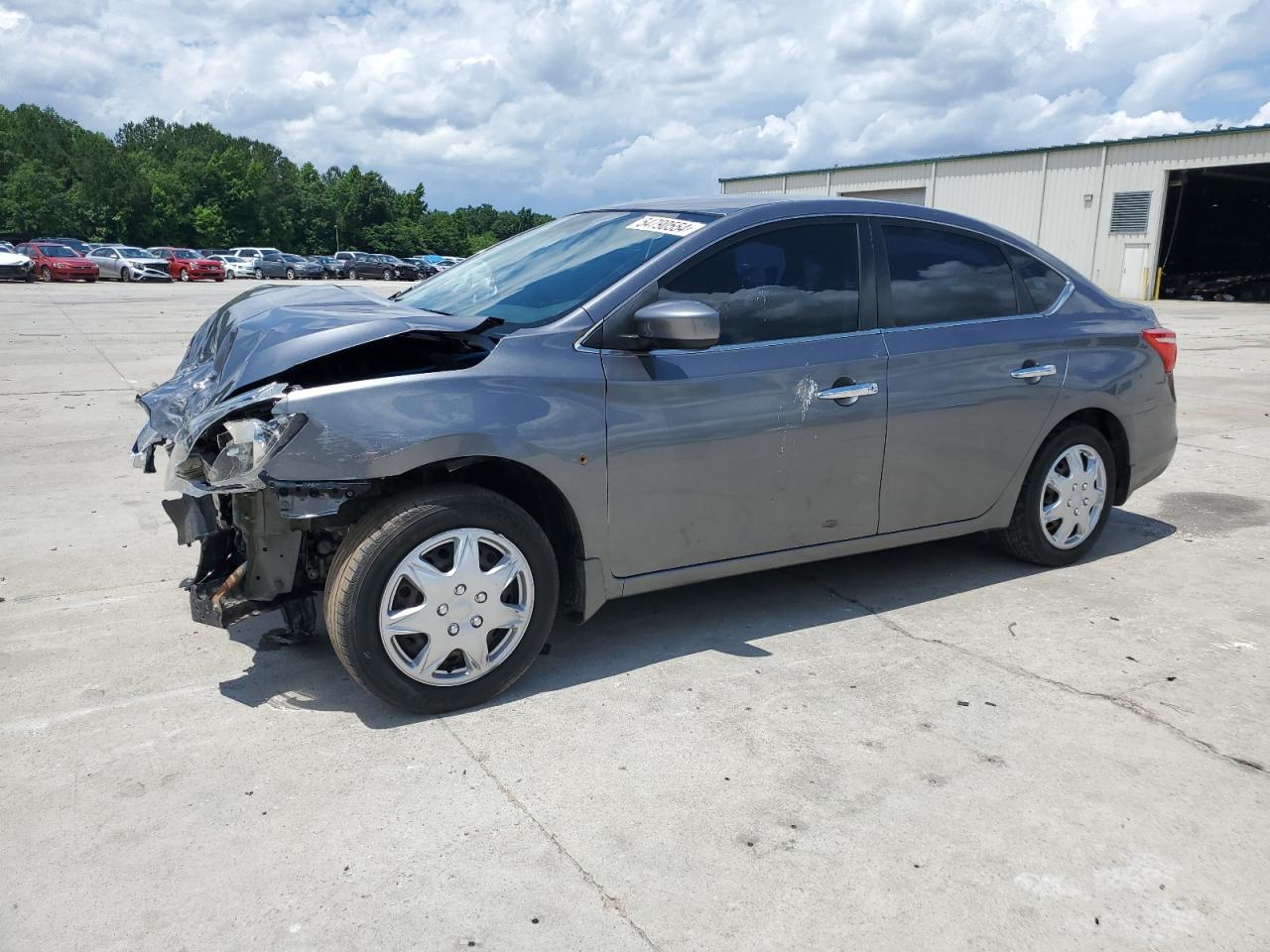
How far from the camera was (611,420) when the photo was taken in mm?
3646

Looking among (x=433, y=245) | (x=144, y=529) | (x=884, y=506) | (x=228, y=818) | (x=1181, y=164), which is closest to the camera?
(x=228, y=818)

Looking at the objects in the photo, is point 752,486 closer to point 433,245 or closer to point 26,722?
point 26,722

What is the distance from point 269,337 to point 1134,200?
40374 mm

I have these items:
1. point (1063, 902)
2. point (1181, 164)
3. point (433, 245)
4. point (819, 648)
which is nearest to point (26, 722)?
point (819, 648)

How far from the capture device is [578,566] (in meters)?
3.71

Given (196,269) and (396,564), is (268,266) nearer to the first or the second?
(196,269)

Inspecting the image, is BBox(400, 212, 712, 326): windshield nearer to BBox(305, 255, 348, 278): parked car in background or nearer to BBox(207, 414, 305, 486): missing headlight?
BBox(207, 414, 305, 486): missing headlight

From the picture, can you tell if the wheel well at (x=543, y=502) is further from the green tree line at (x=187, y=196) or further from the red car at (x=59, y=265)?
the green tree line at (x=187, y=196)

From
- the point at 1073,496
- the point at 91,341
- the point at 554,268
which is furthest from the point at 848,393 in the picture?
the point at 91,341

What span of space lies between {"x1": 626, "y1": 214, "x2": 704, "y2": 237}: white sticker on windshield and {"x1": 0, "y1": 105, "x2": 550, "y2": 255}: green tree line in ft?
259

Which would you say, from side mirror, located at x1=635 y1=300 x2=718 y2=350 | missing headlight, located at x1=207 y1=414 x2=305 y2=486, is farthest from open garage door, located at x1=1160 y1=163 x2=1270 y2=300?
missing headlight, located at x1=207 y1=414 x2=305 y2=486

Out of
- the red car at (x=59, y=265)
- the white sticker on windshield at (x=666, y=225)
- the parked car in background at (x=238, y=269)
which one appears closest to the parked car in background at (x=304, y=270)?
the parked car in background at (x=238, y=269)

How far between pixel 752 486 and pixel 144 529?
137 inches

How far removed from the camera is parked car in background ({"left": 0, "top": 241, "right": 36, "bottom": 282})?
3625 centimetres
